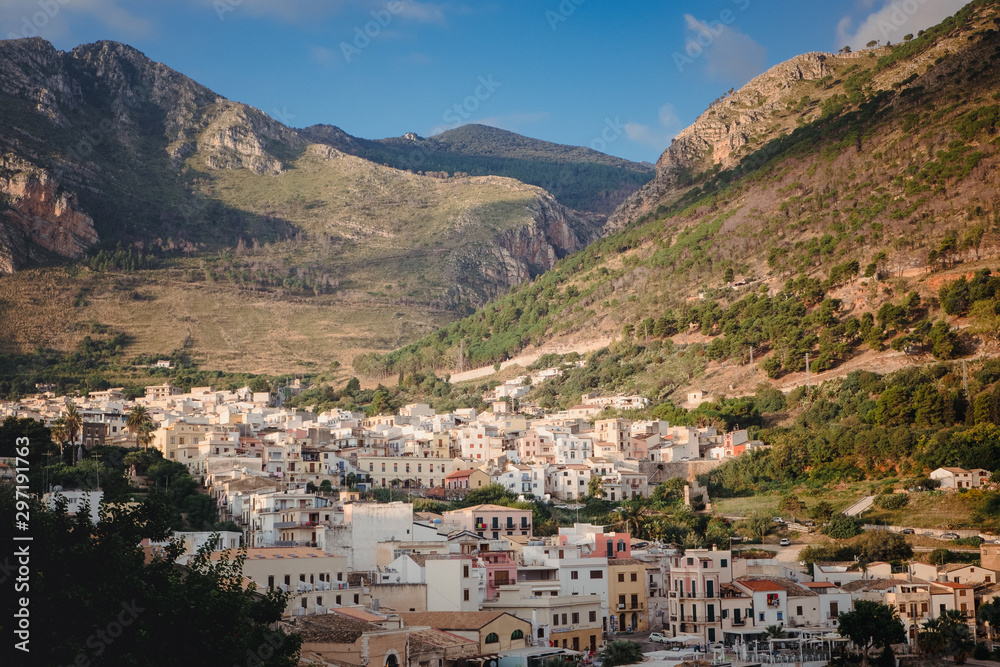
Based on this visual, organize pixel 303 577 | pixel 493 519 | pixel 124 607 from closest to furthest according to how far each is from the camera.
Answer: pixel 124 607
pixel 303 577
pixel 493 519

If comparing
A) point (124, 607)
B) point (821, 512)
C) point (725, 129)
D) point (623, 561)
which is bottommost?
point (124, 607)

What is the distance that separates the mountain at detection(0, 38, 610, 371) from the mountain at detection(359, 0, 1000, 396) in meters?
20.1

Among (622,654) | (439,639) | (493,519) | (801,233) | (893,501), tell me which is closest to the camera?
(439,639)

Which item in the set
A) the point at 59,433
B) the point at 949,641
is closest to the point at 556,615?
the point at 949,641

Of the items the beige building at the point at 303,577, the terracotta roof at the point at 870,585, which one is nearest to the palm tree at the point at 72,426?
the beige building at the point at 303,577

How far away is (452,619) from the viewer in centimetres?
3772

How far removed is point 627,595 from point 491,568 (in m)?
5.23

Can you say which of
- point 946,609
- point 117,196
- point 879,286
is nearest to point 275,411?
point 879,286

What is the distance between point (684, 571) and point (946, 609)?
9.12 m

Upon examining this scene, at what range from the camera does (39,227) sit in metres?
144

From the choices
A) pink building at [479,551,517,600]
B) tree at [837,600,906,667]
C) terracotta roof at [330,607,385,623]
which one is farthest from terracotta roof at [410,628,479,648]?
tree at [837,600,906,667]

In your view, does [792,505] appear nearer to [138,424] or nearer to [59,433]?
[138,424]

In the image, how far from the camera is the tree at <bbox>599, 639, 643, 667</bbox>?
36156 millimetres

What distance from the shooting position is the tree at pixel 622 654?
119 ft
